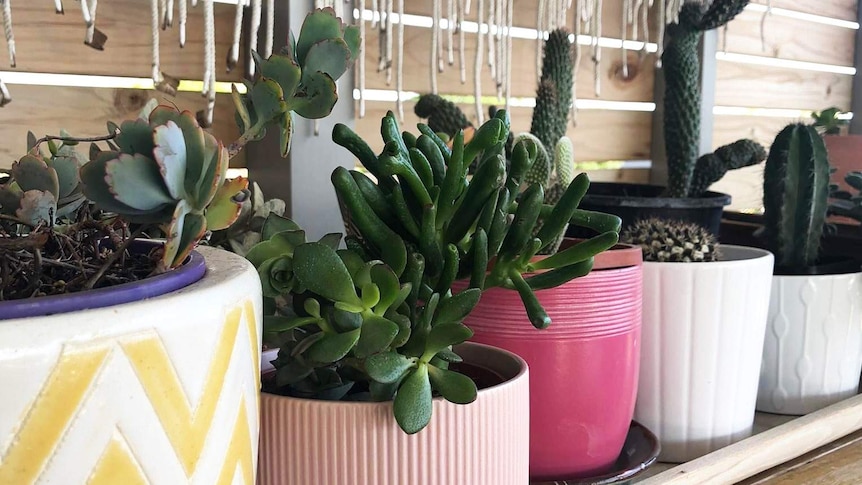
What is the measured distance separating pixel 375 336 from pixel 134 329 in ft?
0.46

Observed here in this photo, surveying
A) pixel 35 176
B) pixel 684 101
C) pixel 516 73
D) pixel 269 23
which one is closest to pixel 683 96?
pixel 684 101

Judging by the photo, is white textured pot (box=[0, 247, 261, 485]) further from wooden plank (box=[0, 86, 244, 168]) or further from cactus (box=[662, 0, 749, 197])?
cactus (box=[662, 0, 749, 197])

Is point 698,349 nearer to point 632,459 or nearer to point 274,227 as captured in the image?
point 632,459

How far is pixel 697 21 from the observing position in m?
0.95

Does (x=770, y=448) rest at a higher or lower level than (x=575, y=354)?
lower

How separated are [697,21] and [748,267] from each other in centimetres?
40

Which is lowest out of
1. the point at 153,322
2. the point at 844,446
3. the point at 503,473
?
the point at 844,446

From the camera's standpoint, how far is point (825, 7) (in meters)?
1.76

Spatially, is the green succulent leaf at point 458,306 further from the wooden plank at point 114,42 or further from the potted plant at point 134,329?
the wooden plank at point 114,42

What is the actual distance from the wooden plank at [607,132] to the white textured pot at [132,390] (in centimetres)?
90

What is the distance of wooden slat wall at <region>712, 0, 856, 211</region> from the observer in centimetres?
156

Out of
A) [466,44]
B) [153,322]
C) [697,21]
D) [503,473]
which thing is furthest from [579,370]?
[466,44]

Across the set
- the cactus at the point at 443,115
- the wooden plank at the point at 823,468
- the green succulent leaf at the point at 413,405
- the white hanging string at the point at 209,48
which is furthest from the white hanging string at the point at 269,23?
the wooden plank at the point at 823,468

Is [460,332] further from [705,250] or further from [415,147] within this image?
[705,250]
